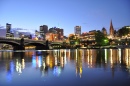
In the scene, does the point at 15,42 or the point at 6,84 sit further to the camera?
the point at 15,42

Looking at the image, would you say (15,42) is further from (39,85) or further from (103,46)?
(39,85)

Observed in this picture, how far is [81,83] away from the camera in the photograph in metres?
15.4

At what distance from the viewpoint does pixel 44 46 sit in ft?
526

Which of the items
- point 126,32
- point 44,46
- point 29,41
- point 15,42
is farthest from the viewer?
point 126,32

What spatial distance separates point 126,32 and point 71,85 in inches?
7549

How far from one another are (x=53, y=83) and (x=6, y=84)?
325 cm

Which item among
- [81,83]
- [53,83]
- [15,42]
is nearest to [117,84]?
[81,83]

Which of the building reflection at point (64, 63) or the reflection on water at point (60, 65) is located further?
the building reflection at point (64, 63)

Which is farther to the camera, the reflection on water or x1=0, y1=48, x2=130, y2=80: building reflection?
x1=0, y1=48, x2=130, y2=80: building reflection

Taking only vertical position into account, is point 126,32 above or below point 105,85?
above

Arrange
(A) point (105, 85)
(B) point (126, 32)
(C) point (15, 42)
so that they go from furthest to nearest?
(B) point (126, 32), (C) point (15, 42), (A) point (105, 85)

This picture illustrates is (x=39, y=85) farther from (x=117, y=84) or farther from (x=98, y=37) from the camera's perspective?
(x=98, y=37)

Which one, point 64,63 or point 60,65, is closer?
point 60,65

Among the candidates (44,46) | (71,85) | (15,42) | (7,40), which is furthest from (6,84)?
(44,46)
